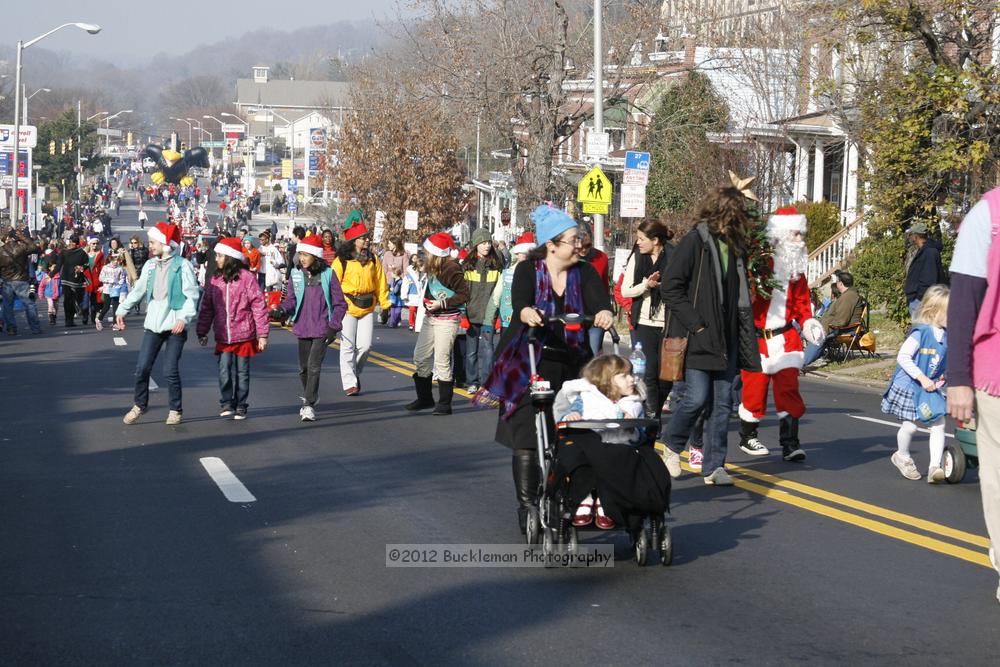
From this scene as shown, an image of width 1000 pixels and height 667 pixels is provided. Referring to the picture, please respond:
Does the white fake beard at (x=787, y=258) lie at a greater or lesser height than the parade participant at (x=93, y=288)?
greater

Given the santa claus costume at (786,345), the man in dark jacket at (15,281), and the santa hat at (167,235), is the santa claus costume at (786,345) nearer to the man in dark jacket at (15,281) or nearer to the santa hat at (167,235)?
the santa hat at (167,235)

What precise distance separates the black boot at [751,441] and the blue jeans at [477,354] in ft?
15.6

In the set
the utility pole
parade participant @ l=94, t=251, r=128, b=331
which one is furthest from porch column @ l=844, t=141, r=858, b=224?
parade participant @ l=94, t=251, r=128, b=331

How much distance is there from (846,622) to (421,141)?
51274 mm

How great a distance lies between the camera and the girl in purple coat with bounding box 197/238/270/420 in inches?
539

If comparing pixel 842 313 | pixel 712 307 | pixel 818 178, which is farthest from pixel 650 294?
pixel 818 178

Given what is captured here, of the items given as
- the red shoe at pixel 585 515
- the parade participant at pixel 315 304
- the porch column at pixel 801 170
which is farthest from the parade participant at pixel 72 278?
the red shoe at pixel 585 515

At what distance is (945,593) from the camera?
7.18 m

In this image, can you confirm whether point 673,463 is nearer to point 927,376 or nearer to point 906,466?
point 906,466

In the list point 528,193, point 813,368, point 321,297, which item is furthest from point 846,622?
point 528,193

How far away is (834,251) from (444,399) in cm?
1968

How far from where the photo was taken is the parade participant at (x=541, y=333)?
7871mm

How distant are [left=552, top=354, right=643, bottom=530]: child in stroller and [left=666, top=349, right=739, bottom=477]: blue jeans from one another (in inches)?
80.5

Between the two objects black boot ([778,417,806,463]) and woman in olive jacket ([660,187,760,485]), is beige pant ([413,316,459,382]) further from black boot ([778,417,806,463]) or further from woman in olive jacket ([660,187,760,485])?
woman in olive jacket ([660,187,760,485])
